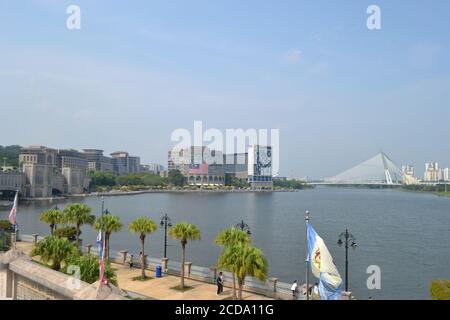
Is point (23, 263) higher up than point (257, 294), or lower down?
higher up

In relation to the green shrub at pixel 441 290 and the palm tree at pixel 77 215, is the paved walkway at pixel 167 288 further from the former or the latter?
the palm tree at pixel 77 215

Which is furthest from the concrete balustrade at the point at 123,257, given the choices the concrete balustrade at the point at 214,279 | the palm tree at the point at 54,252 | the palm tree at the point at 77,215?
the palm tree at the point at 54,252

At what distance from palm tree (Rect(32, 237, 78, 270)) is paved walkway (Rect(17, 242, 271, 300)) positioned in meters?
3.49

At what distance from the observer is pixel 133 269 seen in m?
23.1

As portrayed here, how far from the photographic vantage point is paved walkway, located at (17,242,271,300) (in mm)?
17703

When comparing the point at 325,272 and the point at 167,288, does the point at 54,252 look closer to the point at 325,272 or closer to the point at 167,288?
the point at 167,288

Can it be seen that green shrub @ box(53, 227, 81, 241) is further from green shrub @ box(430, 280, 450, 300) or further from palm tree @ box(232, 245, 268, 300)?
green shrub @ box(430, 280, 450, 300)

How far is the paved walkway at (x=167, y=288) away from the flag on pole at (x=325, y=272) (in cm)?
783

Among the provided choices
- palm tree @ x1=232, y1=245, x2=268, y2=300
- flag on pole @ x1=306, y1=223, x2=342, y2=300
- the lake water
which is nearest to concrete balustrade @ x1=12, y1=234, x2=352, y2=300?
palm tree @ x1=232, y1=245, x2=268, y2=300

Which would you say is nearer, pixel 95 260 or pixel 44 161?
pixel 95 260
